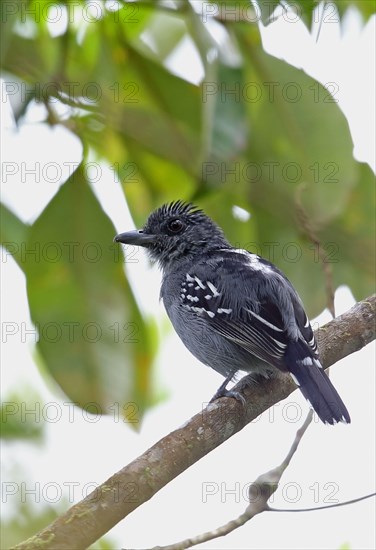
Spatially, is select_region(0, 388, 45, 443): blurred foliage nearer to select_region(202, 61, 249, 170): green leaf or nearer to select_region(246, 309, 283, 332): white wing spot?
select_region(246, 309, 283, 332): white wing spot

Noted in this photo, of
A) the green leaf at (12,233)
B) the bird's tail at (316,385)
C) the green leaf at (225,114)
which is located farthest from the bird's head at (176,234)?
the bird's tail at (316,385)

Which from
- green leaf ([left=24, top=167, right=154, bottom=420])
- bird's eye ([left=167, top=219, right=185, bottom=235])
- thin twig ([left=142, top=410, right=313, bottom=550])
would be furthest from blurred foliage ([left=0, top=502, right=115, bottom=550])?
bird's eye ([left=167, top=219, right=185, bottom=235])

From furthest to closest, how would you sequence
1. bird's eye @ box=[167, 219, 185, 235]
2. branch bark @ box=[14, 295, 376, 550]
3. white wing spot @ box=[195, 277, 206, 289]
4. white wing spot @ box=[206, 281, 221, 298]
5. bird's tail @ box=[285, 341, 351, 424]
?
bird's eye @ box=[167, 219, 185, 235], white wing spot @ box=[195, 277, 206, 289], white wing spot @ box=[206, 281, 221, 298], bird's tail @ box=[285, 341, 351, 424], branch bark @ box=[14, 295, 376, 550]

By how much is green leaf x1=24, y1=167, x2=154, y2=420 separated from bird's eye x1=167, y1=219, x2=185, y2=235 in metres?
0.89

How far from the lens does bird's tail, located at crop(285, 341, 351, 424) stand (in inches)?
165

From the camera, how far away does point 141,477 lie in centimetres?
328

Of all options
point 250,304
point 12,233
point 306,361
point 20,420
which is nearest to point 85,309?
point 12,233

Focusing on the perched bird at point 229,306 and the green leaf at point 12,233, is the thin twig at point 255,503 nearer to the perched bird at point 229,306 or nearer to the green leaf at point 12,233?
the perched bird at point 229,306

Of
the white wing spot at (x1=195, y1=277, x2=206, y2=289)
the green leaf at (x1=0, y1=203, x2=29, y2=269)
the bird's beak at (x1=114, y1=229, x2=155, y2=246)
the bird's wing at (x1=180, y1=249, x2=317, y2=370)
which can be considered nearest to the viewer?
the bird's wing at (x1=180, y1=249, x2=317, y2=370)

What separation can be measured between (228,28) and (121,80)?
26.2 inches

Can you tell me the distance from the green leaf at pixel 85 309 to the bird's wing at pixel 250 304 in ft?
1.36

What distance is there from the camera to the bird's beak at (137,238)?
5.42 m

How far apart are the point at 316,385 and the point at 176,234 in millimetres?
1680

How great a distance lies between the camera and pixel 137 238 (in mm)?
5477
